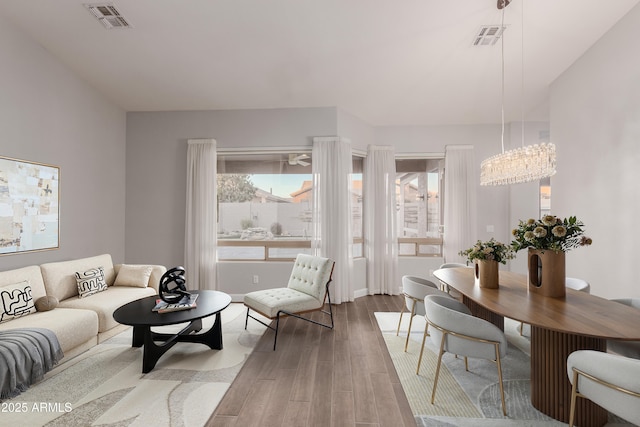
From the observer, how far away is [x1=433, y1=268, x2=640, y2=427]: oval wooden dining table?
5.89ft

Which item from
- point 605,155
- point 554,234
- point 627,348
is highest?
point 605,155

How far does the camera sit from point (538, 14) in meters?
2.84

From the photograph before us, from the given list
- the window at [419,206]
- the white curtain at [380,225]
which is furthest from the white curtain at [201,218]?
the window at [419,206]

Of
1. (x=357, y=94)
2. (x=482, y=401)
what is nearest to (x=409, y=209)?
(x=357, y=94)

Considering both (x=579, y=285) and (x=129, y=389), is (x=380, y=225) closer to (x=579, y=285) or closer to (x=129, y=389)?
(x=579, y=285)

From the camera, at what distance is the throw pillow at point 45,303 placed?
2914 millimetres

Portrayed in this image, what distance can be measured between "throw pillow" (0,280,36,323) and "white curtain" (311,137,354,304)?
3.20m

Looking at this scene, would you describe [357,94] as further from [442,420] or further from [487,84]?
[442,420]

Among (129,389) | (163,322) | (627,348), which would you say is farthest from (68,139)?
(627,348)

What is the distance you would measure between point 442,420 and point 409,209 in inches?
148

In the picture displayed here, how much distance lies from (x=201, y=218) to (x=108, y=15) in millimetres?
2696

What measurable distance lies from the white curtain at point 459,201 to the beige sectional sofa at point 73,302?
176 inches

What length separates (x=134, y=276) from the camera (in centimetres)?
391

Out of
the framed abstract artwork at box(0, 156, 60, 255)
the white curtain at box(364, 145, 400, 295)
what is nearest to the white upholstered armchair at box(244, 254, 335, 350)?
the white curtain at box(364, 145, 400, 295)
